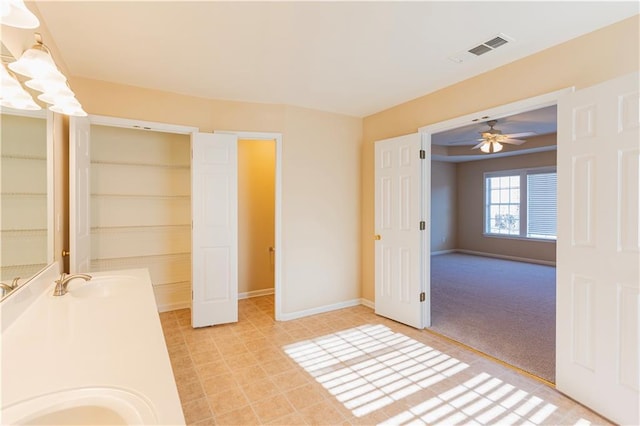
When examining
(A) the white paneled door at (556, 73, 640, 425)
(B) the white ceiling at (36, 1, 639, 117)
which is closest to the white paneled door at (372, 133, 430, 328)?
(B) the white ceiling at (36, 1, 639, 117)

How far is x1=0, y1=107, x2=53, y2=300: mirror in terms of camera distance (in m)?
1.37

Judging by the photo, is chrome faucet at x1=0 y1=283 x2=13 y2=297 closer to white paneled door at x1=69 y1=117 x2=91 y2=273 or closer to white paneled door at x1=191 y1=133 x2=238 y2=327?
white paneled door at x1=69 y1=117 x2=91 y2=273

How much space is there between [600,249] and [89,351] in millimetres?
2769

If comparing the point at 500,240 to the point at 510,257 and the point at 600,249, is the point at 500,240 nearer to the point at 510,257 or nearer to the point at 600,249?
the point at 510,257

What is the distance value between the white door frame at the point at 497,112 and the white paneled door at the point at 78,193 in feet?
10.5

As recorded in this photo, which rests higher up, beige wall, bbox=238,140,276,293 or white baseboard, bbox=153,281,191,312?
beige wall, bbox=238,140,276,293

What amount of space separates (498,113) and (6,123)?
10.7 feet

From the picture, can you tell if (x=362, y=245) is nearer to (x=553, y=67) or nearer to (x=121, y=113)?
(x=553, y=67)

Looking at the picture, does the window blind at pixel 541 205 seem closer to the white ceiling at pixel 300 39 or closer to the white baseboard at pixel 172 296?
the white ceiling at pixel 300 39

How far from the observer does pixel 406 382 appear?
7.93 feet

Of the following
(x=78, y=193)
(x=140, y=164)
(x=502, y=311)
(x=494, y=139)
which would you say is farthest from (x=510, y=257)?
(x=78, y=193)

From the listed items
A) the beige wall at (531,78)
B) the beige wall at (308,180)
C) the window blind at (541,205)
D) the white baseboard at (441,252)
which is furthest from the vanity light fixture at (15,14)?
the white baseboard at (441,252)

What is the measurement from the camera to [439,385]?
93.4 inches

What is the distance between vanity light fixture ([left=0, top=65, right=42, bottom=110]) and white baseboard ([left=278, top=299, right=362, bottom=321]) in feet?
9.82
